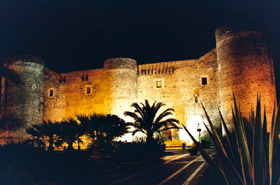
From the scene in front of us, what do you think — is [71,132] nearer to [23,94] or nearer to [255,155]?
[255,155]

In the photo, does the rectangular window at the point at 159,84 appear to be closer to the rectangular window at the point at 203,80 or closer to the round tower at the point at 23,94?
the rectangular window at the point at 203,80

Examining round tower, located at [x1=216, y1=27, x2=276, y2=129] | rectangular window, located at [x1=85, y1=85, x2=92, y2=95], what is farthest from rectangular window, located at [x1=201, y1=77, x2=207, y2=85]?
rectangular window, located at [x1=85, y1=85, x2=92, y2=95]

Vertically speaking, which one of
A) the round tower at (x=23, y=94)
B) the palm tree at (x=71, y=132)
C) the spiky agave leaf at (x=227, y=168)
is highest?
the round tower at (x=23, y=94)

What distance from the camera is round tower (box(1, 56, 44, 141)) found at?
960 inches

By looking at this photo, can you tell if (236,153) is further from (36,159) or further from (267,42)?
(267,42)

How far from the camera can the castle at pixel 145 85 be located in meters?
20.2

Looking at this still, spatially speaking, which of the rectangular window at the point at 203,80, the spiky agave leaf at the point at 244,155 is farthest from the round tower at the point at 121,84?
the spiky agave leaf at the point at 244,155

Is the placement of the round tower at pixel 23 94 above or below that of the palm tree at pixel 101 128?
above

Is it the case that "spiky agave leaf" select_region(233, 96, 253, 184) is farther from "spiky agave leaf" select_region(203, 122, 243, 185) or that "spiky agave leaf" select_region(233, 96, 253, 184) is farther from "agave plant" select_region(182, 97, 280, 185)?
"spiky agave leaf" select_region(203, 122, 243, 185)

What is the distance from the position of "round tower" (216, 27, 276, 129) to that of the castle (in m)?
0.06

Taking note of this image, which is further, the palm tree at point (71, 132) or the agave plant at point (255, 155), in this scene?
the palm tree at point (71, 132)

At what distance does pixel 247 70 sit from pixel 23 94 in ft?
57.4

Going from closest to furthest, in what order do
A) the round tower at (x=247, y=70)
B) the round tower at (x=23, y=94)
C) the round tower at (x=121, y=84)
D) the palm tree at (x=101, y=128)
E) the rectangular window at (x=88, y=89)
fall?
the palm tree at (x=101, y=128) → the round tower at (x=247, y=70) → the round tower at (x=23, y=94) → the round tower at (x=121, y=84) → the rectangular window at (x=88, y=89)

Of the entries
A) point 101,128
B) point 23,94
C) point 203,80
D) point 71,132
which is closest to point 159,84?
point 203,80
